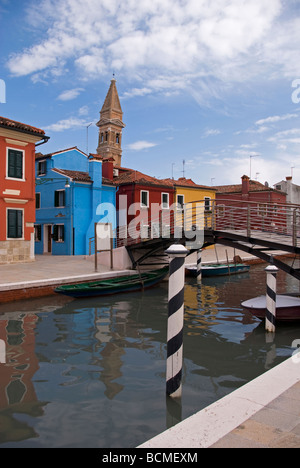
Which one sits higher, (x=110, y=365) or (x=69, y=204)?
(x=69, y=204)

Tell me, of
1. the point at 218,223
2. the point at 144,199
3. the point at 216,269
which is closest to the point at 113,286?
the point at 218,223

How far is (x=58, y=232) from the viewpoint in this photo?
25.0 metres

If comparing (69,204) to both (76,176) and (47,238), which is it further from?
(47,238)

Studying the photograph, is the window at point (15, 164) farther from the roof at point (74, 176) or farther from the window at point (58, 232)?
the window at point (58, 232)

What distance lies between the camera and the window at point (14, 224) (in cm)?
1787

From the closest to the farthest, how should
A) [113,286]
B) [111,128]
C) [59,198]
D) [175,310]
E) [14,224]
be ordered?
[175,310], [113,286], [14,224], [59,198], [111,128]

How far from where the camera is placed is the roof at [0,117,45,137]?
56.9 ft

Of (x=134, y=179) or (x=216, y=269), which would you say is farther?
(x=134, y=179)

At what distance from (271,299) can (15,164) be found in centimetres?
1482

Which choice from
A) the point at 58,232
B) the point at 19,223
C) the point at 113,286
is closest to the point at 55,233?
the point at 58,232

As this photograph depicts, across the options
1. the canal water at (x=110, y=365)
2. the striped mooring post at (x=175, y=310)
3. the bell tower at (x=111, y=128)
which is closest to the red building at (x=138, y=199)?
Answer: the canal water at (x=110, y=365)

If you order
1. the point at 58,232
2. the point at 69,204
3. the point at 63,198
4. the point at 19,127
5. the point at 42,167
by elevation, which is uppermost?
the point at 19,127

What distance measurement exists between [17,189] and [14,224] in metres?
1.87

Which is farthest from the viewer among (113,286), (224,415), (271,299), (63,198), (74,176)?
(63,198)
